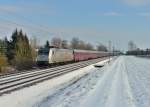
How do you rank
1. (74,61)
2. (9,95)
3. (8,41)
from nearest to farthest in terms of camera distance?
(9,95)
(74,61)
(8,41)

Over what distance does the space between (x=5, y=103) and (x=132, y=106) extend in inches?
197

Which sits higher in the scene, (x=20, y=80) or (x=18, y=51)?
(x=18, y=51)

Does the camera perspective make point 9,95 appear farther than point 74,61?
No

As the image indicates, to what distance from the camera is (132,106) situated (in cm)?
1362

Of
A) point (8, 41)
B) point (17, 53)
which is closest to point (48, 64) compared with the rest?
point (17, 53)

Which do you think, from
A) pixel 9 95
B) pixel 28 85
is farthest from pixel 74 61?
pixel 9 95

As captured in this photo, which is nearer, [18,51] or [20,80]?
[20,80]

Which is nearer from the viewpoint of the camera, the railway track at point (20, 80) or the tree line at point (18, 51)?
the railway track at point (20, 80)

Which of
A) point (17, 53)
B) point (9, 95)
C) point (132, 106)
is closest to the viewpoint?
point (132, 106)

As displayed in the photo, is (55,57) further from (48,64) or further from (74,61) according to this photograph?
(74,61)

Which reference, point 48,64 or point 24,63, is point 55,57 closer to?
point 48,64

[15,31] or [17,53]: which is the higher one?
[15,31]

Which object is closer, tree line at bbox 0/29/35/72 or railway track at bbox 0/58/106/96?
railway track at bbox 0/58/106/96

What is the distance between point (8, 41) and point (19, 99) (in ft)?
194
